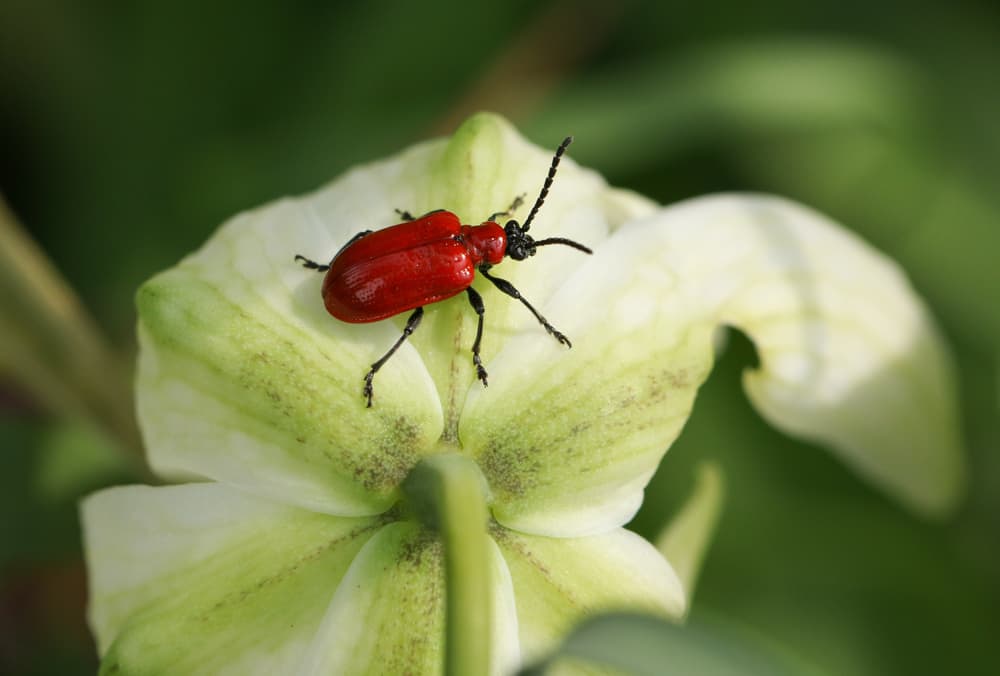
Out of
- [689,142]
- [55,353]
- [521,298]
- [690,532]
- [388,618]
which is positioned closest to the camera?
[388,618]

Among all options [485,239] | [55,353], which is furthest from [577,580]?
[55,353]

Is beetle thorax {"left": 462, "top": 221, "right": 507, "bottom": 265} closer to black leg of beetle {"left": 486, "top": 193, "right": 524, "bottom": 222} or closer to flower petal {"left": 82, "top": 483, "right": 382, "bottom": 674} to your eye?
black leg of beetle {"left": 486, "top": 193, "right": 524, "bottom": 222}

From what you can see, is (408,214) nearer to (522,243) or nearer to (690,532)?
(522,243)

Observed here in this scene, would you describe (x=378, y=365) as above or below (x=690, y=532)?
above

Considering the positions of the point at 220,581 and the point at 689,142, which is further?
the point at 689,142

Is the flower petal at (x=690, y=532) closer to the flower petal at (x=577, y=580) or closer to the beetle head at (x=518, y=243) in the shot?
the flower petal at (x=577, y=580)

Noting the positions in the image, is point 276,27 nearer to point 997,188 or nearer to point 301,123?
point 301,123
